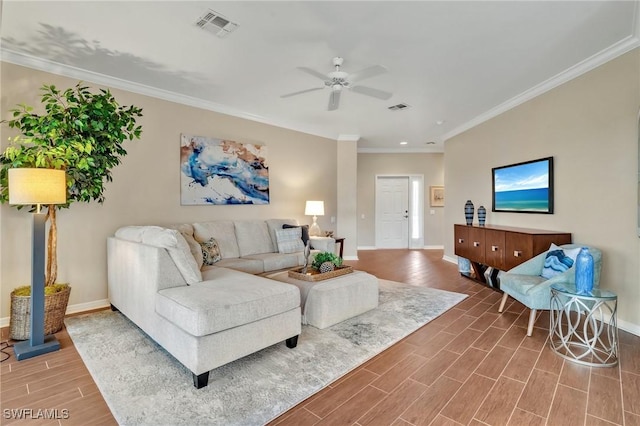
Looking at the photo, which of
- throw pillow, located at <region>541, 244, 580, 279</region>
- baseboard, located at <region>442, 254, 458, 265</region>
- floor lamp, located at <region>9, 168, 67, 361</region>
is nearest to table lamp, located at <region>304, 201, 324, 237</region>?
baseboard, located at <region>442, 254, 458, 265</region>

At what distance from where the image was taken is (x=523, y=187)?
427 cm

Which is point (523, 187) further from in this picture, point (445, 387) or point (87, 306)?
point (87, 306)

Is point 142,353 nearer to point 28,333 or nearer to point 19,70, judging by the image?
point 28,333

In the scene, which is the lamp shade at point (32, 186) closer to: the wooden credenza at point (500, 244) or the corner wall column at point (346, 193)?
the wooden credenza at point (500, 244)

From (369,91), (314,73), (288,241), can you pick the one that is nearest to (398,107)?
(369,91)

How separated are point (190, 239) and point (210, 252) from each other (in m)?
0.44

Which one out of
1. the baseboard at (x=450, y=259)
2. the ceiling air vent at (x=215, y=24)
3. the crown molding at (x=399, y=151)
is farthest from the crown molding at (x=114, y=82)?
the baseboard at (x=450, y=259)

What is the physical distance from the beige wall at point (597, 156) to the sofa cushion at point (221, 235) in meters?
4.06

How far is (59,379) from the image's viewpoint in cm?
212

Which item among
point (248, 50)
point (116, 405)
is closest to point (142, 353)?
point (116, 405)

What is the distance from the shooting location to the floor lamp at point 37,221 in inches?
92.0

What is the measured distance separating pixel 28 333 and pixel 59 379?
3.05ft

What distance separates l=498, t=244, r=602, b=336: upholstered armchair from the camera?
272 centimetres

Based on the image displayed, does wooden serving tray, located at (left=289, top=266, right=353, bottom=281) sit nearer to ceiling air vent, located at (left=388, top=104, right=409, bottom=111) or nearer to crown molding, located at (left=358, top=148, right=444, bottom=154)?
ceiling air vent, located at (left=388, top=104, right=409, bottom=111)
